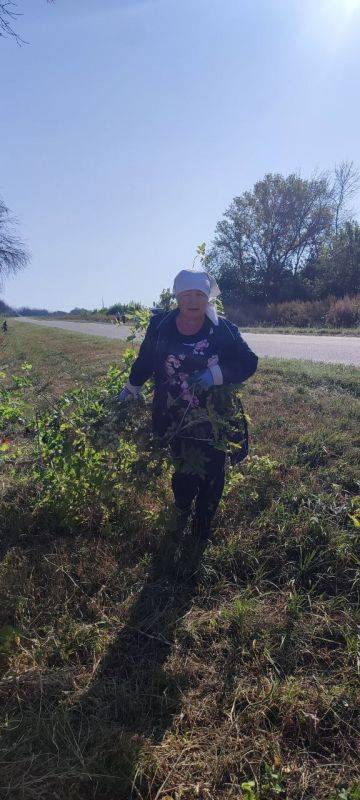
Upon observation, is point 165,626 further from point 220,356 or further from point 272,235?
point 272,235

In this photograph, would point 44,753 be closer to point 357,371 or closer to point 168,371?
point 168,371

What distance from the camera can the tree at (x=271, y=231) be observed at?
3228cm

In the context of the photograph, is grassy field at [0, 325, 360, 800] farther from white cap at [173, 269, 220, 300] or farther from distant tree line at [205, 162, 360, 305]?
distant tree line at [205, 162, 360, 305]

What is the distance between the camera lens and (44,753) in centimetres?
184

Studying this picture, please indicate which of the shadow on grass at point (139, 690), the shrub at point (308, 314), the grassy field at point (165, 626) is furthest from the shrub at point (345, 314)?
the shadow on grass at point (139, 690)

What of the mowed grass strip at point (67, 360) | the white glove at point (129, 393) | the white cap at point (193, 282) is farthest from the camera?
the mowed grass strip at point (67, 360)

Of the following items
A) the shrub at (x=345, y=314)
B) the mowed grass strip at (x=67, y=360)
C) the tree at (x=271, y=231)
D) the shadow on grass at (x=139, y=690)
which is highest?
the tree at (x=271, y=231)

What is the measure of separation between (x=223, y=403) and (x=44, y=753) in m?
1.74

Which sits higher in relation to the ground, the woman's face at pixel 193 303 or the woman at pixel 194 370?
the woman's face at pixel 193 303

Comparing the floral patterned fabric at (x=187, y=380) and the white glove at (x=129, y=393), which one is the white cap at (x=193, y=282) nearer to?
the floral patterned fabric at (x=187, y=380)

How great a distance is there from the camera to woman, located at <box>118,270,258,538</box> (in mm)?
2680

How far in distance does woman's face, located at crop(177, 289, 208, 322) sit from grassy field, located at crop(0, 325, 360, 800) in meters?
0.70

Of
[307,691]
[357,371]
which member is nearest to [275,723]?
[307,691]

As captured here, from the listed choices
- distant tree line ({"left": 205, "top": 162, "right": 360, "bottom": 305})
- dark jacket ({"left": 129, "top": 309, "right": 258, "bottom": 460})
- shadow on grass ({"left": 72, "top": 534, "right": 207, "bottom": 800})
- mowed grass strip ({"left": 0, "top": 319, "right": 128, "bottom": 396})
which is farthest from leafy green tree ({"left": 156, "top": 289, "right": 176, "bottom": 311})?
distant tree line ({"left": 205, "top": 162, "right": 360, "bottom": 305})
